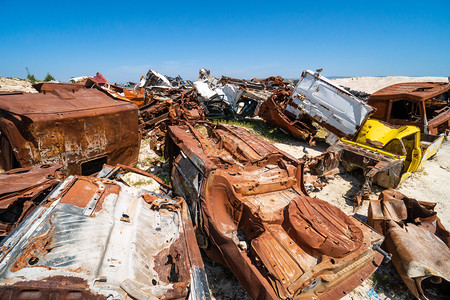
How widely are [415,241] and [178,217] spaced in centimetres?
347

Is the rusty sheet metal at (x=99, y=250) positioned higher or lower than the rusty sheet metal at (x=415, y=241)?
higher

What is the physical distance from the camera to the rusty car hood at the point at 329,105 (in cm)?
680

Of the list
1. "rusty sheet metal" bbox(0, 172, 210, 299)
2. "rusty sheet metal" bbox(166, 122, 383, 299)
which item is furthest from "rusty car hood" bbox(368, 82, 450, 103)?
"rusty sheet metal" bbox(0, 172, 210, 299)

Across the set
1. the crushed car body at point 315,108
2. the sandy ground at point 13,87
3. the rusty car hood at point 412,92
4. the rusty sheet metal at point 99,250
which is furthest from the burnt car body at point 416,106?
the sandy ground at point 13,87

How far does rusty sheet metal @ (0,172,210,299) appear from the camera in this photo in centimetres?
144

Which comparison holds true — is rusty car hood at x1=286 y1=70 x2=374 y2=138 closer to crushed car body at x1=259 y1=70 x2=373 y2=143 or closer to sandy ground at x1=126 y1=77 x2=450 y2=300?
crushed car body at x1=259 y1=70 x2=373 y2=143

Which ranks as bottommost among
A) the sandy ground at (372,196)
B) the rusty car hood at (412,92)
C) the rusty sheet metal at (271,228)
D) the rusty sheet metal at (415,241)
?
the sandy ground at (372,196)

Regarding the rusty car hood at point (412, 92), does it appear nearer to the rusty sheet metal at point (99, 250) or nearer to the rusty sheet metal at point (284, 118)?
the rusty sheet metal at point (284, 118)

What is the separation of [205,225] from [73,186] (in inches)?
63.1

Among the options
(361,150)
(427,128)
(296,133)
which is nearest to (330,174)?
(361,150)

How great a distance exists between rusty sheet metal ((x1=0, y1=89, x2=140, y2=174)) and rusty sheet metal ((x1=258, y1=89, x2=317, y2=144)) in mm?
5792

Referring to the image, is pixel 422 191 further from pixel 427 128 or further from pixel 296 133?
pixel 296 133

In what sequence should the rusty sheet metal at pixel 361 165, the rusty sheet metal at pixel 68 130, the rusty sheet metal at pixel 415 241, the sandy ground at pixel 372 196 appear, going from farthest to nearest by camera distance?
→ the rusty sheet metal at pixel 361 165 → the rusty sheet metal at pixel 68 130 → the sandy ground at pixel 372 196 → the rusty sheet metal at pixel 415 241

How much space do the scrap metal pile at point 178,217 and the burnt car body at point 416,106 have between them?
2.07 metres
